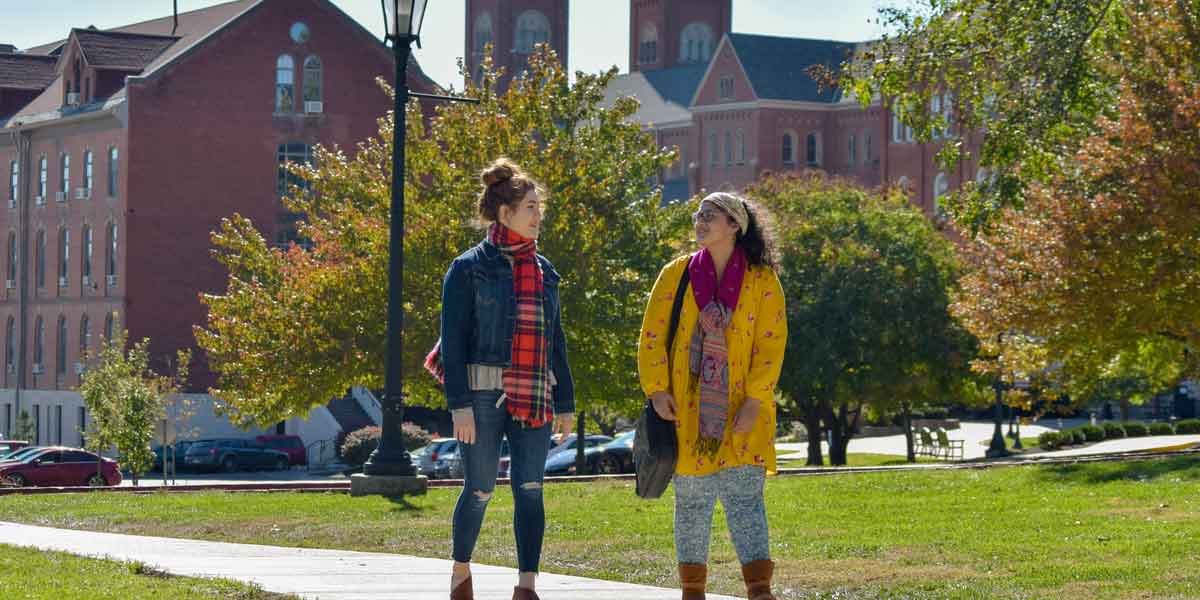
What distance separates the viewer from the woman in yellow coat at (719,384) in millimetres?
8805

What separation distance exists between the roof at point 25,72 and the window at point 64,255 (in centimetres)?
760

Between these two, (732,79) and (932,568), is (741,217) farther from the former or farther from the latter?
(732,79)

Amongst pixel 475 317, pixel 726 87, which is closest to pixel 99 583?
pixel 475 317

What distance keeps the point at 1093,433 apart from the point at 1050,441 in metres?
2.14

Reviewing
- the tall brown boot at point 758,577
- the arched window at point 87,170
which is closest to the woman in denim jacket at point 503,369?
the tall brown boot at point 758,577

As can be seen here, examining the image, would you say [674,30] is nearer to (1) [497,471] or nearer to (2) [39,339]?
(2) [39,339]

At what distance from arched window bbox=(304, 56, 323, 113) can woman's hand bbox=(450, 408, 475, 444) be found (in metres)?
61.2

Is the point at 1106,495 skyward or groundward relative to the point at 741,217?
groundward

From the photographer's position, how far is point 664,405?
881 cm

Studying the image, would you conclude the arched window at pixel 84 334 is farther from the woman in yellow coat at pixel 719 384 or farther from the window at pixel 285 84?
the woman in yellow coat at pixel 719 384

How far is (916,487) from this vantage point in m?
19.6

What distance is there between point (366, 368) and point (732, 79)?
8610cm

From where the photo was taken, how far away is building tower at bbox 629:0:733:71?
150 m

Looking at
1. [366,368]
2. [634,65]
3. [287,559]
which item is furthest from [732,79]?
[287,559]
